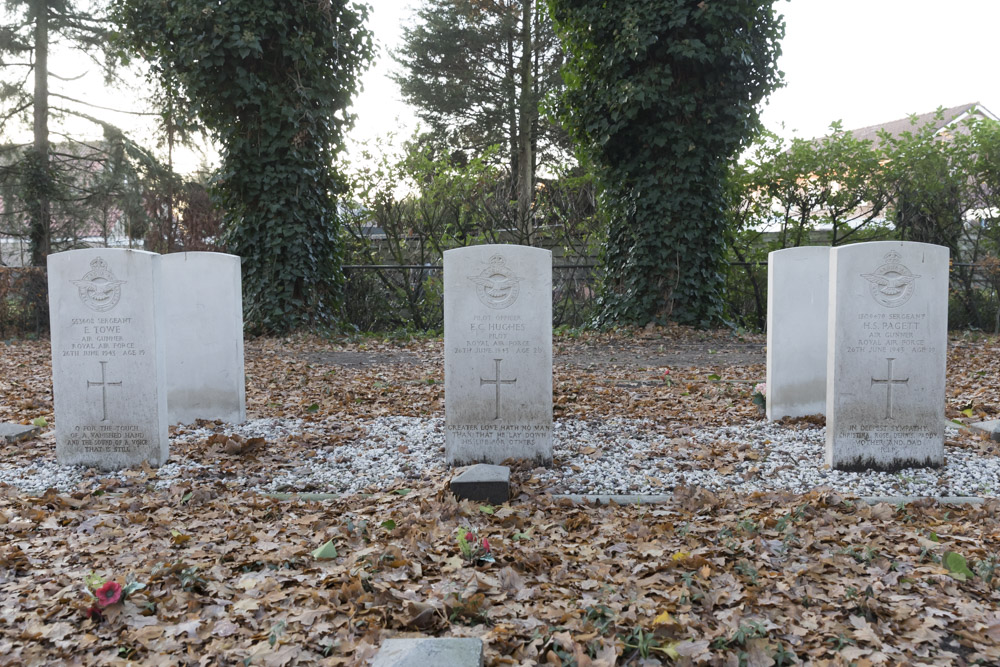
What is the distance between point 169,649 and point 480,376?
9.42 ft

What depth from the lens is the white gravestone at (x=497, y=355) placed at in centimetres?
511

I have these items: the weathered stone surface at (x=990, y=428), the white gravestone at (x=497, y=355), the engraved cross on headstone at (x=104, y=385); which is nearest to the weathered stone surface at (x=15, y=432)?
the engraved cross on headstone at (x=104, y=385)

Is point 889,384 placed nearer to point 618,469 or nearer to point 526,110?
point 618,469

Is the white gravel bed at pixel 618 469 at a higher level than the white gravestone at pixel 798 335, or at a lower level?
lower

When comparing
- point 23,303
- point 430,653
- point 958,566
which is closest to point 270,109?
point 23,303

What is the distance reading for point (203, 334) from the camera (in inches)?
257

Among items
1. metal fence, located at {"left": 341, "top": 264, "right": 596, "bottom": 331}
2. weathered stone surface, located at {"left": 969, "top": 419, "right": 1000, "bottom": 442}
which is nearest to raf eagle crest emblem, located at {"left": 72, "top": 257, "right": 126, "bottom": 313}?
weathered stone surface, located at {"left": 969, "top": 419, "right": 1000, "bottom": 442}

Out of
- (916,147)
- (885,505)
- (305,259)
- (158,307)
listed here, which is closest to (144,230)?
(305,259)

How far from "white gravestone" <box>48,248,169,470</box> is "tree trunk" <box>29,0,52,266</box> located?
11.5m

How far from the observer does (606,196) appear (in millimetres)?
12375

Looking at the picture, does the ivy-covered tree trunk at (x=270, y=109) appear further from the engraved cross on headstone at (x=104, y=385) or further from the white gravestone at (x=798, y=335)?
the white gravestone at (x=798, y=335)

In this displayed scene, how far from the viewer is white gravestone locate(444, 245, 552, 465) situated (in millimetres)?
5109

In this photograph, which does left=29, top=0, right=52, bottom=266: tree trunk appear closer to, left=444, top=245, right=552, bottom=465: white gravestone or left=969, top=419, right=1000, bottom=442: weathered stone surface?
left=444, top=245, right=552, bottom=465: white gravestone

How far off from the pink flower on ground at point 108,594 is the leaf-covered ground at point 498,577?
1cm
